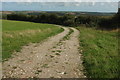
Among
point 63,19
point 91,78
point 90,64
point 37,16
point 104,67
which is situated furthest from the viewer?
point 37,16

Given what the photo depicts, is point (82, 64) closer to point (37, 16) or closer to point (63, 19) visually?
point (63, 19)

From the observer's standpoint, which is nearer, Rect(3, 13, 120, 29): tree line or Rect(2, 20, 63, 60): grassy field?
Rect(2, 20, 63, 60): grassy field

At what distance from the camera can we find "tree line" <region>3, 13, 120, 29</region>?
42.2m

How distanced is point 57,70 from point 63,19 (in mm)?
64553

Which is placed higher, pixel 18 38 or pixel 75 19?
pixel 75 19

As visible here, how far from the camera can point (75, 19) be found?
6344 cm

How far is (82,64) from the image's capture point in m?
7.25

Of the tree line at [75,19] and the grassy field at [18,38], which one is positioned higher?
the tree line at [75,19]

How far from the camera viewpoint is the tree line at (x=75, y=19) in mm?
42206

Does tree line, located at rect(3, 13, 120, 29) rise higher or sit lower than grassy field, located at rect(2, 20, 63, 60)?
higher

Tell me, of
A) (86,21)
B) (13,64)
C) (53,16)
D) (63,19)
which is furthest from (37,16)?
(13,64)

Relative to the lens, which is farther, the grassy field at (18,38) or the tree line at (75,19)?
the tree line at (75,19)

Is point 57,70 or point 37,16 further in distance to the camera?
point 37,16

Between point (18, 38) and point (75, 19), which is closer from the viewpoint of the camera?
point (18, 38)
